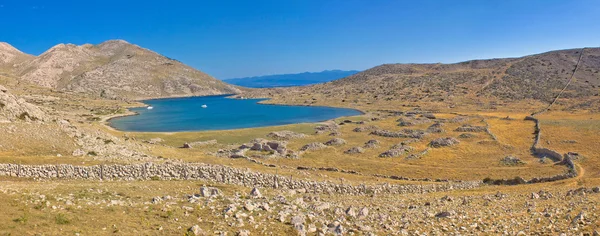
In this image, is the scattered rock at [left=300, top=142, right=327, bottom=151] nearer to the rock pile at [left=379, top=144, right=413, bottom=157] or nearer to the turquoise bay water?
the rock pile at [left=379, top=144, right=413, bottom=157]

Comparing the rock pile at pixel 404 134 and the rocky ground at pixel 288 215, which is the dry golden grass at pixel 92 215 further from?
the rock pile at pixel 404 134

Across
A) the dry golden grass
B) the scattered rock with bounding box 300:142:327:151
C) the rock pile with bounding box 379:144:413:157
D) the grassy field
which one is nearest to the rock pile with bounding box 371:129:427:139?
the grassy field

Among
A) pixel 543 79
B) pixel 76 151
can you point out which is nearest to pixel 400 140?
pixel 76 151

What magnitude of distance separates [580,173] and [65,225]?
5384 cm

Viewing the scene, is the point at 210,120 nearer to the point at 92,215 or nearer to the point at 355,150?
the point at 355,150

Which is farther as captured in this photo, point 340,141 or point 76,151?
point 340,141

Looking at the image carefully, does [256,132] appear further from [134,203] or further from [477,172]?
[134,203]

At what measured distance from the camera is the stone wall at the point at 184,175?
25000 millimetres

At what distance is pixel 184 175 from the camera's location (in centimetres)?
2789

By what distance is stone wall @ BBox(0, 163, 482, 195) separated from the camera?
25.0 m

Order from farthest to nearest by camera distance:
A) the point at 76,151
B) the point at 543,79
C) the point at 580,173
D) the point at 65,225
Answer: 1. the point at 543,79
2. the point at 580,173
3. the point at 76,151
4. the point at 65,225

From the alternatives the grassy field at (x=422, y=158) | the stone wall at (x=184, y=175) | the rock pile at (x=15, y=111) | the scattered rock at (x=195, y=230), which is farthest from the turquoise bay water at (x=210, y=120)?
the scattered rock at (x=195, y=230)

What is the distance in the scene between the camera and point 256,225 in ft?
50.9

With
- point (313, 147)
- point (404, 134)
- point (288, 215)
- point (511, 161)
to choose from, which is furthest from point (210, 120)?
point (288, 215)
